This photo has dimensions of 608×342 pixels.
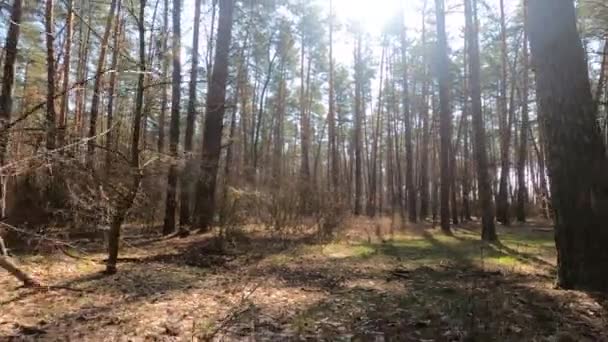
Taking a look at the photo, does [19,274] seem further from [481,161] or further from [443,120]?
[443,120]

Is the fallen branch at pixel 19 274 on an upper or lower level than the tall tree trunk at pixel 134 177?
lower

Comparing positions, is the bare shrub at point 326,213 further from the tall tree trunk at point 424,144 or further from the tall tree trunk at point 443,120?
the tall tree trunk at point 424,144

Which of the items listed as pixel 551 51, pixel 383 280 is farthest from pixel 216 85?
pixel 551 51

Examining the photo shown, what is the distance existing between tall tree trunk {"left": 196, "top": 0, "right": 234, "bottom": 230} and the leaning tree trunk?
769cm

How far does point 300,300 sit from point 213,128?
27.1 feet

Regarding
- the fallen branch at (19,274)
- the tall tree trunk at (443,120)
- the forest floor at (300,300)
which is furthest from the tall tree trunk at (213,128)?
the tall tree trunk at (443,120)

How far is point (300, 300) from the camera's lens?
225 inches

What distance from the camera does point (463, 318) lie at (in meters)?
4.56

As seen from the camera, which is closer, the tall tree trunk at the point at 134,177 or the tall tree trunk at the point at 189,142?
the tall tree trunk at the point at 134,177

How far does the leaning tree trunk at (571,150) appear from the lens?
5254mm

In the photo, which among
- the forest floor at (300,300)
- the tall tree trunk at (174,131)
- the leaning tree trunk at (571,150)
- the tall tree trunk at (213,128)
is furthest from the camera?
the tall tree trunk at (174,131)

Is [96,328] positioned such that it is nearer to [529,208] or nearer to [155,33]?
[155,33]

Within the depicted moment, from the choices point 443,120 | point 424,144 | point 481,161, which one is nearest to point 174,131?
point 443,120

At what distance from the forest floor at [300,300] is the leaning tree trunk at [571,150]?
0.41 metres
